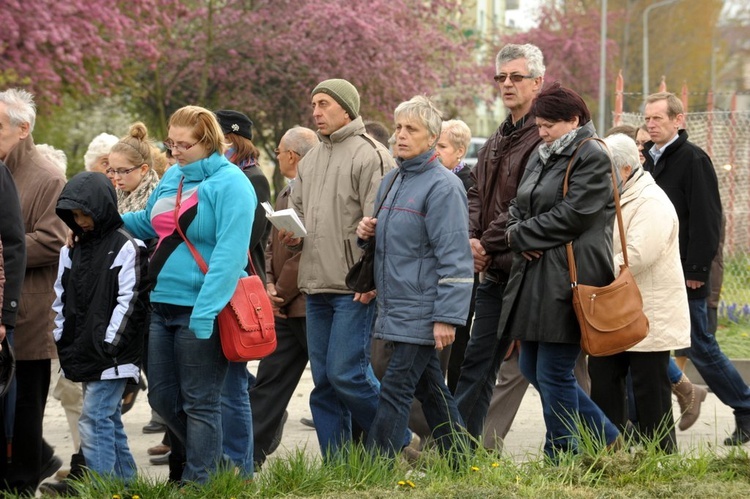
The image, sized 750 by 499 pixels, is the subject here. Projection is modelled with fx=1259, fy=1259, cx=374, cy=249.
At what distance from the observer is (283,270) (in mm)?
6961

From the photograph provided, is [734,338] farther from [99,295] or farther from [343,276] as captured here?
[99,295]

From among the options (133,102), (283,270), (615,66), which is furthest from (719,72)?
(283,270)

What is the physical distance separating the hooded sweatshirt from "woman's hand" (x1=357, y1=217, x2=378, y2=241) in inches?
40.2

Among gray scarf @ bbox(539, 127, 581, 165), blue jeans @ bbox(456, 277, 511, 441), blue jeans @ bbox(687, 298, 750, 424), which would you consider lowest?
blue jeans @ bbox(687, 298, 750, 424)

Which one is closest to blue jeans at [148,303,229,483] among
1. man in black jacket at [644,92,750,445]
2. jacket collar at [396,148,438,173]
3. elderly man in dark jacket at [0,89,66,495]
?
elderly man in dark jacket at [0,89,66,495]

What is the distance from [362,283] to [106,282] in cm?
119

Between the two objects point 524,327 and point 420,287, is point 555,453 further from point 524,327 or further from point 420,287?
point 420,287

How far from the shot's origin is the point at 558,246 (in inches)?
230

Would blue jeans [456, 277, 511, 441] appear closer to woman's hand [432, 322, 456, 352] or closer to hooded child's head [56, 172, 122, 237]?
woman's hand [432, 322, 456, 352]

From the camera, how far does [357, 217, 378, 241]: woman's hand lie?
233 inches

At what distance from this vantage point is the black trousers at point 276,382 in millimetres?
7023

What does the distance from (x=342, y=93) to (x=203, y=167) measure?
1041mm

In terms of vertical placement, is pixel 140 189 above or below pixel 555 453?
above

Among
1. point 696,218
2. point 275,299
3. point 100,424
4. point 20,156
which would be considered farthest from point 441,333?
point 696,218
